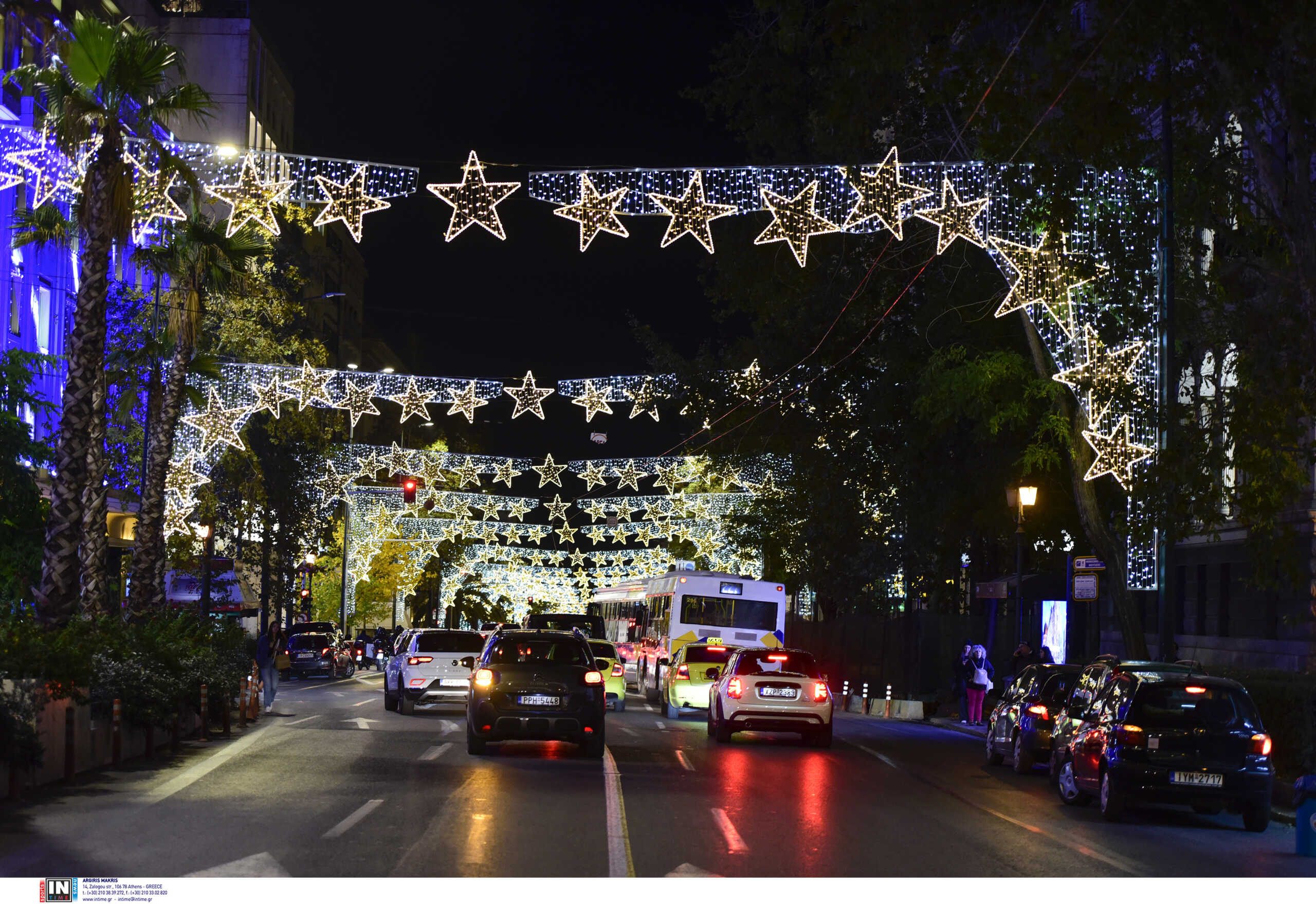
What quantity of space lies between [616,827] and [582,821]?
1.57 ft

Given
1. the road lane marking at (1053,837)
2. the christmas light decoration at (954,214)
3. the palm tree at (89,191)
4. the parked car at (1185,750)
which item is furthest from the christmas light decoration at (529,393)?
the parked car at (1185,750)

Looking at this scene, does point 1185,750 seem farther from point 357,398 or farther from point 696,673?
point 357,398

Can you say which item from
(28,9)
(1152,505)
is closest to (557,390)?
(28,9)

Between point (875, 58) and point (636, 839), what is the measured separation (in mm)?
10996

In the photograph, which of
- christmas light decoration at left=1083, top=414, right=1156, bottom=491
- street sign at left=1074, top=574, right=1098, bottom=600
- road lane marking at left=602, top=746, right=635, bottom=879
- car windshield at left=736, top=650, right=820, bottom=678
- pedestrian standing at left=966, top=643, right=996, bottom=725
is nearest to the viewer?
road lane marking at left=602, top=746, right=635, bottom=879

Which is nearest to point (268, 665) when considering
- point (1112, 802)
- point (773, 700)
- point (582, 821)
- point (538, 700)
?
point (773, 700)

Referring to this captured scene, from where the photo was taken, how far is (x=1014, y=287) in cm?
2611

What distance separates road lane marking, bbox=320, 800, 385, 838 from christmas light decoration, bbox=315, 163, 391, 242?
10.1 metres

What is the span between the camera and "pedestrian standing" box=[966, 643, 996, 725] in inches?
1391

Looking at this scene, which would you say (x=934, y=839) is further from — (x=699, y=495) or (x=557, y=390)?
(x=699, y=495)

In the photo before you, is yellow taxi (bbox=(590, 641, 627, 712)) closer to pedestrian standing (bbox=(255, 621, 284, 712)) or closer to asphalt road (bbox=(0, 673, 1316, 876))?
pedestrian standing (bbox=(255, 621, 284, 712))

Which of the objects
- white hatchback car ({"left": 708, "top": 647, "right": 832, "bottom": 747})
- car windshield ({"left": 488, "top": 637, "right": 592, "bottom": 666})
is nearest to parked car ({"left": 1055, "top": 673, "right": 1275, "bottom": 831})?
car windshield ({"left": 488, "top": 637, "right": 592, "bottom": 666})

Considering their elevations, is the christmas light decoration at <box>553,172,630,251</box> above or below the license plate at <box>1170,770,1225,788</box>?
above

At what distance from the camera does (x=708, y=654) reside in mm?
32812
